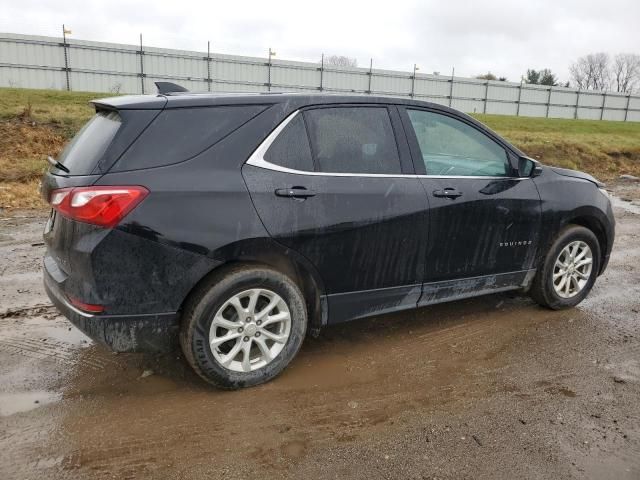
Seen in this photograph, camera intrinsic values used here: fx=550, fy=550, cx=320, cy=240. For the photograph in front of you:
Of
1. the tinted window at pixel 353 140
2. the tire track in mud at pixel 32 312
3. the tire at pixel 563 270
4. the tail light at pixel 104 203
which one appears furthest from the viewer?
the tire at pixel 563 270

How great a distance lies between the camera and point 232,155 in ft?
10.5

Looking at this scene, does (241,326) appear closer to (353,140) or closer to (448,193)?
(353,140)

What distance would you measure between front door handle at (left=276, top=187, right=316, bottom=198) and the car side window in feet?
3.33

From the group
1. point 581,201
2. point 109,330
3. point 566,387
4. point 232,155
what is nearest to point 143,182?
point 232,155

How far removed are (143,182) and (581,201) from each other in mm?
3573

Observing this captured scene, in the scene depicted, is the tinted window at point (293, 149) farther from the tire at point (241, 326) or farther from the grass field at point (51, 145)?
the grass field at point (51, 145)

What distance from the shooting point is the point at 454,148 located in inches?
167

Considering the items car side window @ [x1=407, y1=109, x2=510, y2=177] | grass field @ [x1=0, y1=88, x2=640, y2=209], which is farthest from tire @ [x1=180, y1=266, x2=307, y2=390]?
grass field @ [x1=0, y1=88, x2=640, y2=209]

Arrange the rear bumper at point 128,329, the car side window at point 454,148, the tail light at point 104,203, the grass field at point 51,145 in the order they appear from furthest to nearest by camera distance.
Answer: the grass field at point 51,145
the car side window at point 454,148
the rear bumper at point 128,329
the tail light at point 104,203

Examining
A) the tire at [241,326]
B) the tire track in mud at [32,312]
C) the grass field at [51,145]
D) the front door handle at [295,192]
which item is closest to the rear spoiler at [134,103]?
the front door handle at [295,192]

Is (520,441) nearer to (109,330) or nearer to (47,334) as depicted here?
(109,330)

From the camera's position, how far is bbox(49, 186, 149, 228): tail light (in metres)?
2.86

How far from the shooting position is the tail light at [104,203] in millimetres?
2861

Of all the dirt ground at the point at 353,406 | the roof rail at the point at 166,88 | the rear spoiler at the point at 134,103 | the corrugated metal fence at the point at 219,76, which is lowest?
the dirt ground at the point at 353,406
